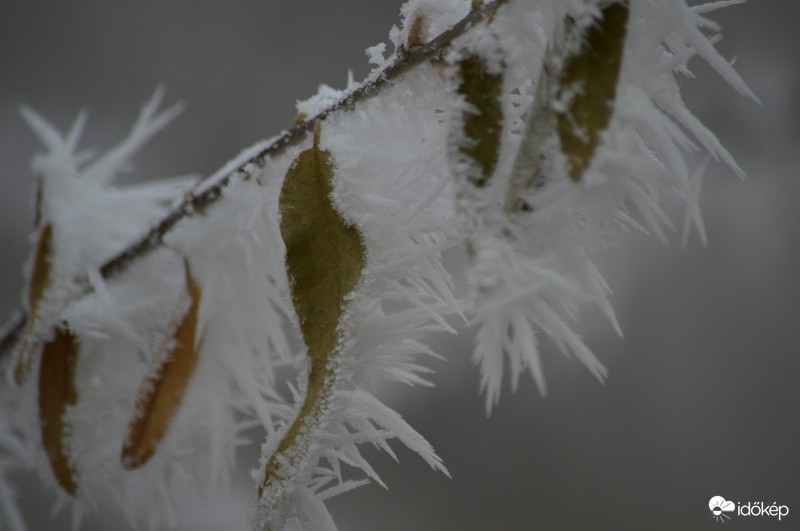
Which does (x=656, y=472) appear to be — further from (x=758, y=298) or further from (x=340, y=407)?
(x=340, y=407)

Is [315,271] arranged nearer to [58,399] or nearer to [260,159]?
[260,159]

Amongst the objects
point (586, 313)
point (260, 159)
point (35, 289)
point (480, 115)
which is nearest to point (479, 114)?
point (480, 115)

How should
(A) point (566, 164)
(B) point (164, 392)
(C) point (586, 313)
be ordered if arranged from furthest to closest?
1. (C) point (586, 313)
2. (B) point (164, 392)
3. (A) point (566, 164)

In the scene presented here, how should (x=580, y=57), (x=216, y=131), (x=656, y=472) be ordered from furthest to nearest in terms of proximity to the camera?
(x=216, y=131) → (x=656, y=472) → (x=580, y=57)

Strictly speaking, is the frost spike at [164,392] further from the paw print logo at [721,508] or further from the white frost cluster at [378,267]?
the paw print logo at [721,508]

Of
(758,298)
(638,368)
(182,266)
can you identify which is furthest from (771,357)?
(182,266)

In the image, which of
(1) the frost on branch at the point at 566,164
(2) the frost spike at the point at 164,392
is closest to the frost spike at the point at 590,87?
(1) the frost on branch at the point at 566,164

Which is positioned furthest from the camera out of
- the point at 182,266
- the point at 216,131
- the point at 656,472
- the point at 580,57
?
the point at 216,131
